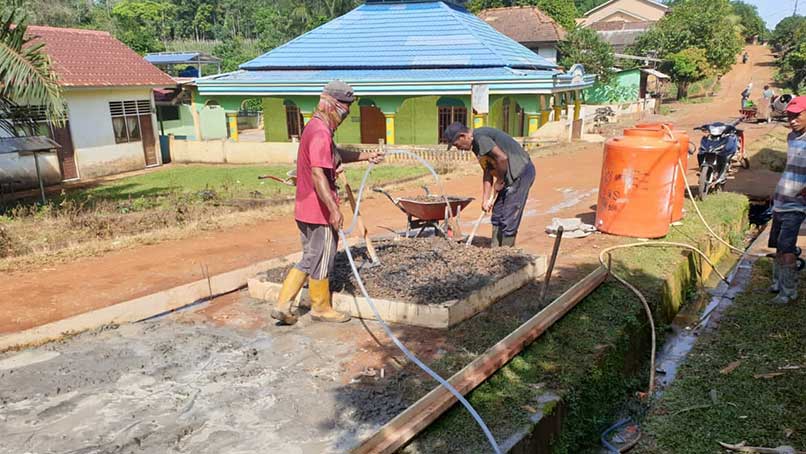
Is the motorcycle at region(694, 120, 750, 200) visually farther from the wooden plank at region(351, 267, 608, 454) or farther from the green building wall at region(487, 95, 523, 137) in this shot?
the green building wall at region(487, 95, 523, 137)

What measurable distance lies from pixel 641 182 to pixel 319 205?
4.24 metres

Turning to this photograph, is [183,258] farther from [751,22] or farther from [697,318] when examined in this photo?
[751,22]

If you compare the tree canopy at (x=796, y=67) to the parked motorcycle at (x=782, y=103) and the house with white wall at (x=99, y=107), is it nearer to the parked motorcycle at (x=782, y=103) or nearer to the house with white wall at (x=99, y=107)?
the parked motorcycle at (x=782, y=103)

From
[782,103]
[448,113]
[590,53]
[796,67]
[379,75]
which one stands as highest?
[590,53]

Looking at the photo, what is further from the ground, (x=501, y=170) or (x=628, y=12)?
(x=628, y=12)

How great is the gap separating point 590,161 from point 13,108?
526 inches

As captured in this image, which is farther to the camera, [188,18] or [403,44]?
[188,18]

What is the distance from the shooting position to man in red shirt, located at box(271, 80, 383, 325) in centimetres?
445

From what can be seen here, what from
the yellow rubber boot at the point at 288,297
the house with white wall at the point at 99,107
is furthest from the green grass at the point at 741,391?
the house with white wall at the point at 99,107

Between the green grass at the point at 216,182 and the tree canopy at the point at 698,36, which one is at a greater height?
the tree canopy at the point at 698,36

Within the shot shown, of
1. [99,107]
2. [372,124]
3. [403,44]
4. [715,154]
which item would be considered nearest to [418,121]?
[372,124]

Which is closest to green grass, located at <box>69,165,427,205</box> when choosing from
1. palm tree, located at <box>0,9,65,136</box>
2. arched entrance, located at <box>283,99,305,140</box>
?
palm tree, located at <box>0,9,65,136</box>

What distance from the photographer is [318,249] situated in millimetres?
4684

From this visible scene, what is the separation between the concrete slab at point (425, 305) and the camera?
456cm
